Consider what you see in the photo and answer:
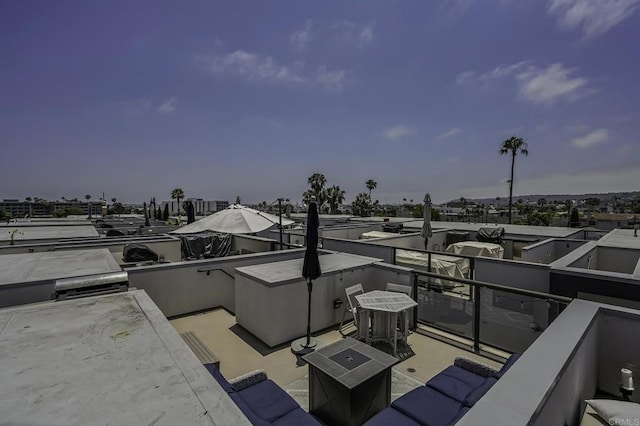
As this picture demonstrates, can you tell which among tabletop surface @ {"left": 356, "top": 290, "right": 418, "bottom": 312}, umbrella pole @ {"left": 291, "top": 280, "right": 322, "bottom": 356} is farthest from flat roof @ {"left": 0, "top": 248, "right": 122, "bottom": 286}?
tabletop surface @ {"left": 356, "top": 290, "right": 418, "bottom": 312}

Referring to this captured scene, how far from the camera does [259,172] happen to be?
2961 cm

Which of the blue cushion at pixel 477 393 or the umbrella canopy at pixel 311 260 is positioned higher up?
the umbrella canopy at pixel 311 260

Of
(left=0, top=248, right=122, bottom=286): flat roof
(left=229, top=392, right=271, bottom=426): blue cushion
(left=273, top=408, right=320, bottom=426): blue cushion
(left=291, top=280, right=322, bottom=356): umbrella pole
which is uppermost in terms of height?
(left=0, top=248, right=122, bottom=286): flat roof

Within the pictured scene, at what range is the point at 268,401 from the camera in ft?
9.32

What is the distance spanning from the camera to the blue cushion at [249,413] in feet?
8.21

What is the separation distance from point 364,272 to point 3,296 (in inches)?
213

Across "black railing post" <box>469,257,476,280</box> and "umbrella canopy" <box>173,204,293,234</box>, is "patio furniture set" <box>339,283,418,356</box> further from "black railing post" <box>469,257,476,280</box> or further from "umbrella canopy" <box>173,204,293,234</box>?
"umbrella canopy" <box>173,204,293,234</box>

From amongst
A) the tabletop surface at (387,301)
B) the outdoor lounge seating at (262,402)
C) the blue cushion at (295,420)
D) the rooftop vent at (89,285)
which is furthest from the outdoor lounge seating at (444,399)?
the rooftop vent at (89,285)

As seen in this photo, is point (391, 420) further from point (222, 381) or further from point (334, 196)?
point (334, 196)

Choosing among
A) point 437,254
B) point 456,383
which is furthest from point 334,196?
point 456,383

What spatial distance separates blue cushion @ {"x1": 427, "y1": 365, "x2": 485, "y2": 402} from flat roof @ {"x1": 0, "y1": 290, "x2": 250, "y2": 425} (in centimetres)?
255

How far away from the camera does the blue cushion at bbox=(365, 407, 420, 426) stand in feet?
8.38

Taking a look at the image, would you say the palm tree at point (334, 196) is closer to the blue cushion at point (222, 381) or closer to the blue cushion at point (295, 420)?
the blue cushion at point (222, 381)

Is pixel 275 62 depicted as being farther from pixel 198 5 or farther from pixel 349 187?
pixel 349 187
